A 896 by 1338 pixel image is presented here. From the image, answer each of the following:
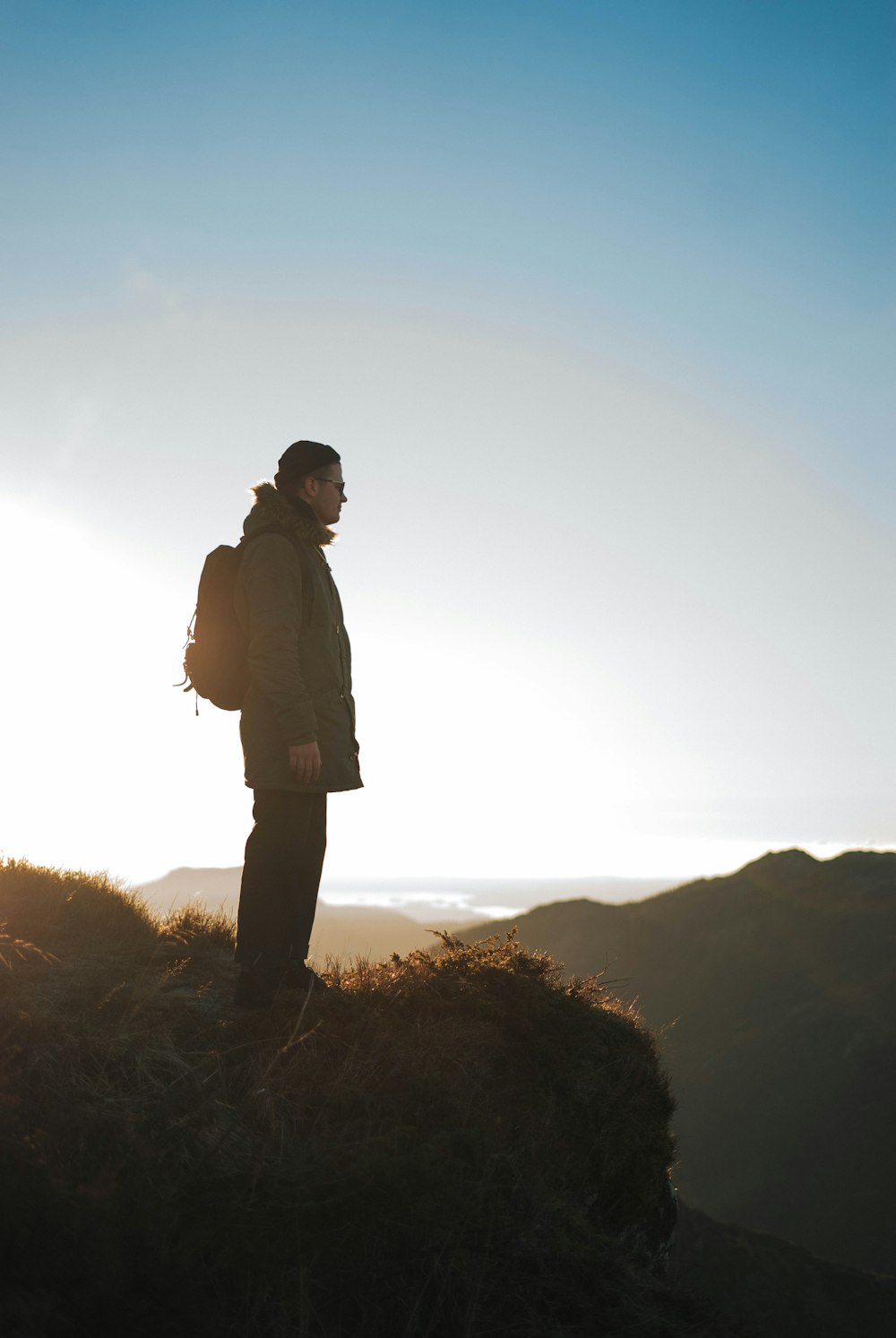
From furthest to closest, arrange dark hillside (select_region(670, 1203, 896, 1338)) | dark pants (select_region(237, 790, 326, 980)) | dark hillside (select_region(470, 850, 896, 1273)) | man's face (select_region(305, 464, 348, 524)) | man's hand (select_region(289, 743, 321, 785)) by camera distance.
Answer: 1. dark hillside (select_region(470, 850, 896, 1273))
2. dark hillside (select_region(670, 1203, 896, 1338))
3. man's face (select_region(305, 464, 348, 524))
4. dark pants (select_region(237, 790, 326, 980))
5. man's hand (select_region(289, 743, 321, 785))

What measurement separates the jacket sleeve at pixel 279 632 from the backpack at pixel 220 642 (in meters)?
0.09

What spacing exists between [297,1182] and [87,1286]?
797 millimetres

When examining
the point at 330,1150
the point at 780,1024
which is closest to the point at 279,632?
the point at 330,1150

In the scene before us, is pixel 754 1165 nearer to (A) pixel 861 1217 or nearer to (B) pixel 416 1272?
(A) pixel 861 1217

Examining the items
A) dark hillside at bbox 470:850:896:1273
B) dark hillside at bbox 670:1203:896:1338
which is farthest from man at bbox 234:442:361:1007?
dark hillside at bbox 470:850:896:1273

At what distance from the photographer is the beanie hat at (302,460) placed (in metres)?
5.13

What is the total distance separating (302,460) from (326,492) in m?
0.23

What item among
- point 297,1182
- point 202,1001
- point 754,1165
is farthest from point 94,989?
point 754,1165

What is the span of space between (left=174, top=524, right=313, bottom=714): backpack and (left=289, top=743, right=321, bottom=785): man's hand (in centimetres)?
51

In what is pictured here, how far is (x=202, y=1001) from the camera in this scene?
16.0 ft

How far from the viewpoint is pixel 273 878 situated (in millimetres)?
4648

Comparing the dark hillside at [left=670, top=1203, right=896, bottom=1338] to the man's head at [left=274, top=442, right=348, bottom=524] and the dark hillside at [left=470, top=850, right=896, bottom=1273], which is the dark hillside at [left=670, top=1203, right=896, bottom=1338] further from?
the man's head at [left=274, top=442, right=348, bottom=524]

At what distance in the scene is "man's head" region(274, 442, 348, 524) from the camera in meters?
5.12

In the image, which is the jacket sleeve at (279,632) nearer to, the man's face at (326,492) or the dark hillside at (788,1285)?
the man's face at (326,492)
